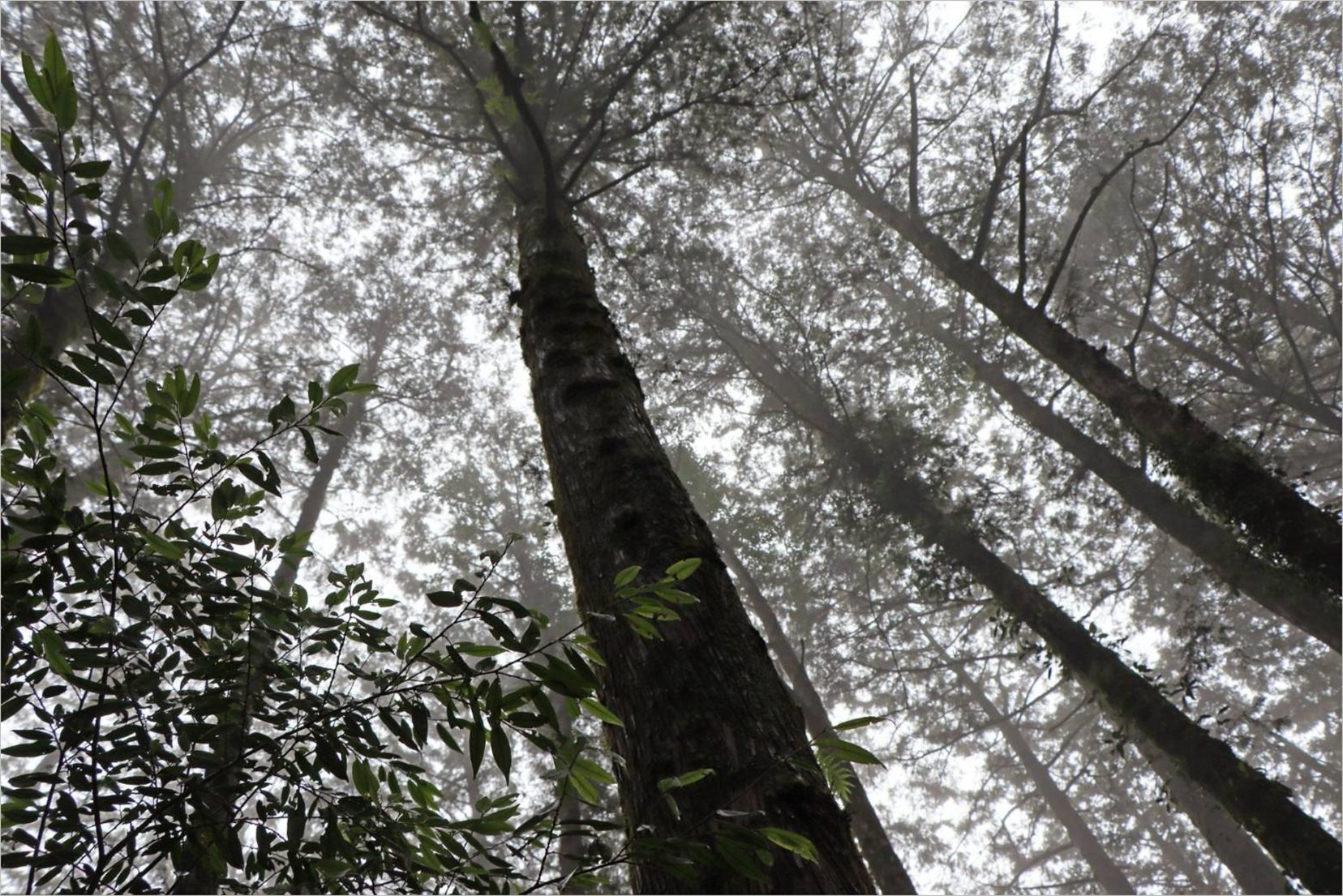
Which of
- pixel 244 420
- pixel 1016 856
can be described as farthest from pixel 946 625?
pixel 244 420

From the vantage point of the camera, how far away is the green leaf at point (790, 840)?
1015 mm

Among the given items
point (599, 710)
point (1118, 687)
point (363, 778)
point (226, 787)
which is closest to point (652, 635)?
point (599, 710)

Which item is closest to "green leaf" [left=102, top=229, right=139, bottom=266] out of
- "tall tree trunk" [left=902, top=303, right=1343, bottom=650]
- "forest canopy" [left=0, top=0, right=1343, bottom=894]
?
"forest canopy" [left=0, top=0, right=1343, bottom=894]

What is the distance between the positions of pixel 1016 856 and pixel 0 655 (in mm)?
27771

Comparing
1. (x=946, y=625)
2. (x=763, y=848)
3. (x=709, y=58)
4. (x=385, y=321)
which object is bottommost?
(x=763, y=848)

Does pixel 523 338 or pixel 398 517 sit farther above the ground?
pixel 398 517

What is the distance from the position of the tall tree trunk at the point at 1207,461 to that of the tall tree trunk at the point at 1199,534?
346mm

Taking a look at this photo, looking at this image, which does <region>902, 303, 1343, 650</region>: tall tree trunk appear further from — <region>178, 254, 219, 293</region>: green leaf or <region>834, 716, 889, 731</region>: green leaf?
<region>178, 254, 219, 293</region>: green leaf

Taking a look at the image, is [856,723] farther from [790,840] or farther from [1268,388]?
[1268,388]

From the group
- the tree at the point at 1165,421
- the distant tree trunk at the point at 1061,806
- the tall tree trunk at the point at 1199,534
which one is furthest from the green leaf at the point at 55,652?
the distant tree trunk at the point at 1061,806

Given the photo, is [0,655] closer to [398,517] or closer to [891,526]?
[891,526]

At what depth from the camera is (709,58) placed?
753cm

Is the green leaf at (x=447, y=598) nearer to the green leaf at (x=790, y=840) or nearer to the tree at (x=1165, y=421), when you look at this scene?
the green leaf at (x=790, y=840)

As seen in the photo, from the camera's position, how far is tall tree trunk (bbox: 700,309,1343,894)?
5004mm
